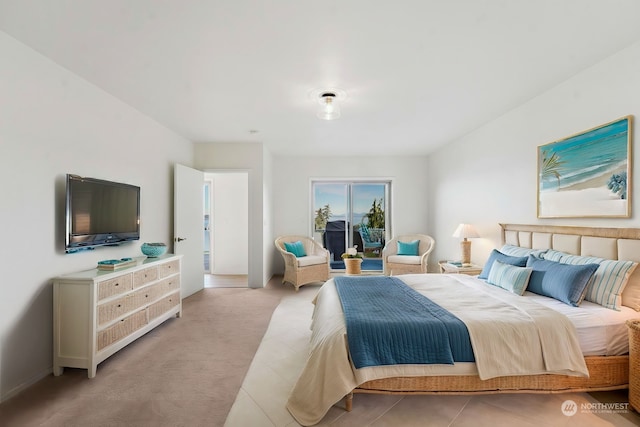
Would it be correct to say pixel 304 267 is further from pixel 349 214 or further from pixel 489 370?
pixel 489 370

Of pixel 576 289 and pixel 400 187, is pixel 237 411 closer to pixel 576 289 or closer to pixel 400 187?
pixel 576 289

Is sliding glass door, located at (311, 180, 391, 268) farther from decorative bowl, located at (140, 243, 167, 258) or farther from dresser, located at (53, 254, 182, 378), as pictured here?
dresser, located at (53, 254, 182, 378)

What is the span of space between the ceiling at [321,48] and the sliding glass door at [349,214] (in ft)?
8.92

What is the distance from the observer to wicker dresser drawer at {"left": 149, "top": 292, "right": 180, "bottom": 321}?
3.03 m

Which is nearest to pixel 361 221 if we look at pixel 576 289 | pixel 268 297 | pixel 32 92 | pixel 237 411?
pixel 268 297

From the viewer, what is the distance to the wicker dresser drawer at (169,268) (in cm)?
322

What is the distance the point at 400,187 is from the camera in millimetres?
6008

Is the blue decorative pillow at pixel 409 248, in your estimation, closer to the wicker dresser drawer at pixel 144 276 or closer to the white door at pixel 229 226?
the white door at pixel 229 226

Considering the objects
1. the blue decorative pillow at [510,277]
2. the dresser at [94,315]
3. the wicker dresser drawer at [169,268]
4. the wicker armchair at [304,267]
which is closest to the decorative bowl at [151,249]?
the wicker dresser drawer at [169,268]

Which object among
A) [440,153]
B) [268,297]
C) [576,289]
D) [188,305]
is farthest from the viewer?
[440,153]

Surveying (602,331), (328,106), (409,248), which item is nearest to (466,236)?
(409,248)

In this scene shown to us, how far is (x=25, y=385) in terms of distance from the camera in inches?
83.7

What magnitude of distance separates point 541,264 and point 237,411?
2.73m

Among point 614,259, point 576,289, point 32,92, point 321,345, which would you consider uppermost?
point 32,92
